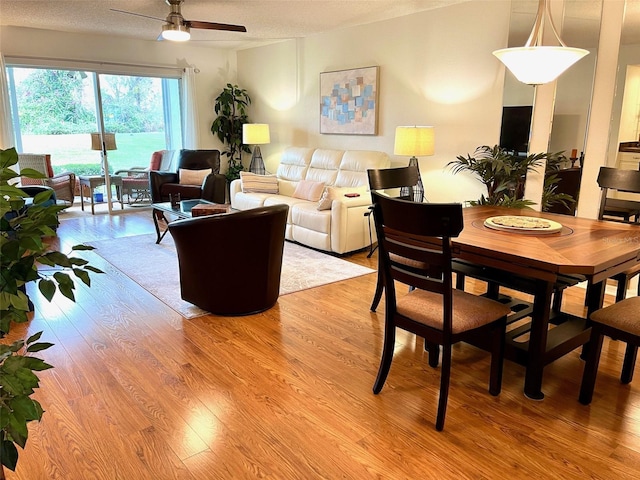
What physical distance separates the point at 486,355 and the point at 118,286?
293 centimetres

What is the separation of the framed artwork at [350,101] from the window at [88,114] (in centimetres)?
285

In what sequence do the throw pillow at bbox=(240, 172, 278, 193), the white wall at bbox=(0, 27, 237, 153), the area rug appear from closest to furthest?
the area rug
the throw pillow at bbox=(240, 172, 278, 193)
the white wall at bbox=(0, 27, 237, 153)

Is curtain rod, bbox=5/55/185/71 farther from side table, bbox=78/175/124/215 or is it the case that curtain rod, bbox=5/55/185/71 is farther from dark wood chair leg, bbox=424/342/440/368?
dark wood chair leg, bbox=424/342/440/368

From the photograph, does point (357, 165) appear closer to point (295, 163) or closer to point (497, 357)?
point (295, 163)

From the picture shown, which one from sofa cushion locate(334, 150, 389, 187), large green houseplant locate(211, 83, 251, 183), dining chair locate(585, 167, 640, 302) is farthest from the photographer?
large green houseplant locate(211, 83, 251, 183)

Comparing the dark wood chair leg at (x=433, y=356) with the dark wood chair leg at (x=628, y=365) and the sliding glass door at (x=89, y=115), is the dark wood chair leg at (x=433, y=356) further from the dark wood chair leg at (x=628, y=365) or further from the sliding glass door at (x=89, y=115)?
the sliding glass door at (x=89, y=115)

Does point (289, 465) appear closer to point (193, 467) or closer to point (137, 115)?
point (193, 467)

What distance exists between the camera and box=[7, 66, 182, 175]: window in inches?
264

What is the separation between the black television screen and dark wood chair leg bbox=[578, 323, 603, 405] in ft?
8.12

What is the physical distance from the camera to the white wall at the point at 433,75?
14.8ft

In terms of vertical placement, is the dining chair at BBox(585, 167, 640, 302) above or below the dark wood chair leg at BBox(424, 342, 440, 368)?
above

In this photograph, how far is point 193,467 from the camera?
1858 mm

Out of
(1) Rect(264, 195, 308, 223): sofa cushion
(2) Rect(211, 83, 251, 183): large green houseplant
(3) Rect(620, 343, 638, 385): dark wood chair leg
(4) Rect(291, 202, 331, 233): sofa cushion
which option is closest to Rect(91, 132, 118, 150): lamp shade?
(2) Rect(211, 83, 251, 183): large green houseplant

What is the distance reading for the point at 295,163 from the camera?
6.41 meters
